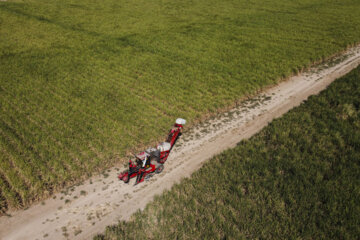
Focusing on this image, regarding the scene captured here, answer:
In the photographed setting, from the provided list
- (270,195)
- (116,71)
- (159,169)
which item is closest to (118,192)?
(159,169)

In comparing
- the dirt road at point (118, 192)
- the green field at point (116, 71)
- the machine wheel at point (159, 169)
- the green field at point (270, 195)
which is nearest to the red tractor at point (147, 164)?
the machine wheel at point (159, 169)

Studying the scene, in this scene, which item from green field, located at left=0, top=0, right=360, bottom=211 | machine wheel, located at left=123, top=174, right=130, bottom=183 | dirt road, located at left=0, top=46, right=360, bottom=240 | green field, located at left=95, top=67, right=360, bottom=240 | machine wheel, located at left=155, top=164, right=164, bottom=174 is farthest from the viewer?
green field, located at left=0, top=0, right=360, bottom=211

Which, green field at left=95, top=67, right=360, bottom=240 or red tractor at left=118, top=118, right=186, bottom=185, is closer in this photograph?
green field at left=95, top=67, right=360, bottom=240

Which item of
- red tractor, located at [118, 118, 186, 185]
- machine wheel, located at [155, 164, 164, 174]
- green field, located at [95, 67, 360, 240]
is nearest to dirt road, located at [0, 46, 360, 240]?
machine wheel, located at [155, 164, 164, 174]

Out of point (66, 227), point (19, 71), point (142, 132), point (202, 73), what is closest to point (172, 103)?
point (142, 132)

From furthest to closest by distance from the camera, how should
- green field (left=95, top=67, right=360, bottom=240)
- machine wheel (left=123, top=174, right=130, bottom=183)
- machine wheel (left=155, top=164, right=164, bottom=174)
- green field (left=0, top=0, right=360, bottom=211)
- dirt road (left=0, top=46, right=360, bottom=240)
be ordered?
green field (left=0, top=0, right=360, bottom=211)
machine wheel (left=155, top=164, right=164, bottom=174)
machine wheel (left=123, top=174, right=130, bottom=183)
dirt road (left=0, top=46, right=360, bottom=240)
green field (left=95, top=67, right=360, bottom=240)

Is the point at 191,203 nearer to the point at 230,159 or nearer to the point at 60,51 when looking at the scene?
the point at 230,159

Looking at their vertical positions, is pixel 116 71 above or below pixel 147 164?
above

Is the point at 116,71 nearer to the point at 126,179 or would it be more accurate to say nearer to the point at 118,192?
the point at 126,179

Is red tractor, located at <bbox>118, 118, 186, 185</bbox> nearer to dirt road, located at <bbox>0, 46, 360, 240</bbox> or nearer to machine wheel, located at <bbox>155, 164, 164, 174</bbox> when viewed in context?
machine wheel, located at <bbox>155, 164, 164, 174</bbox>
